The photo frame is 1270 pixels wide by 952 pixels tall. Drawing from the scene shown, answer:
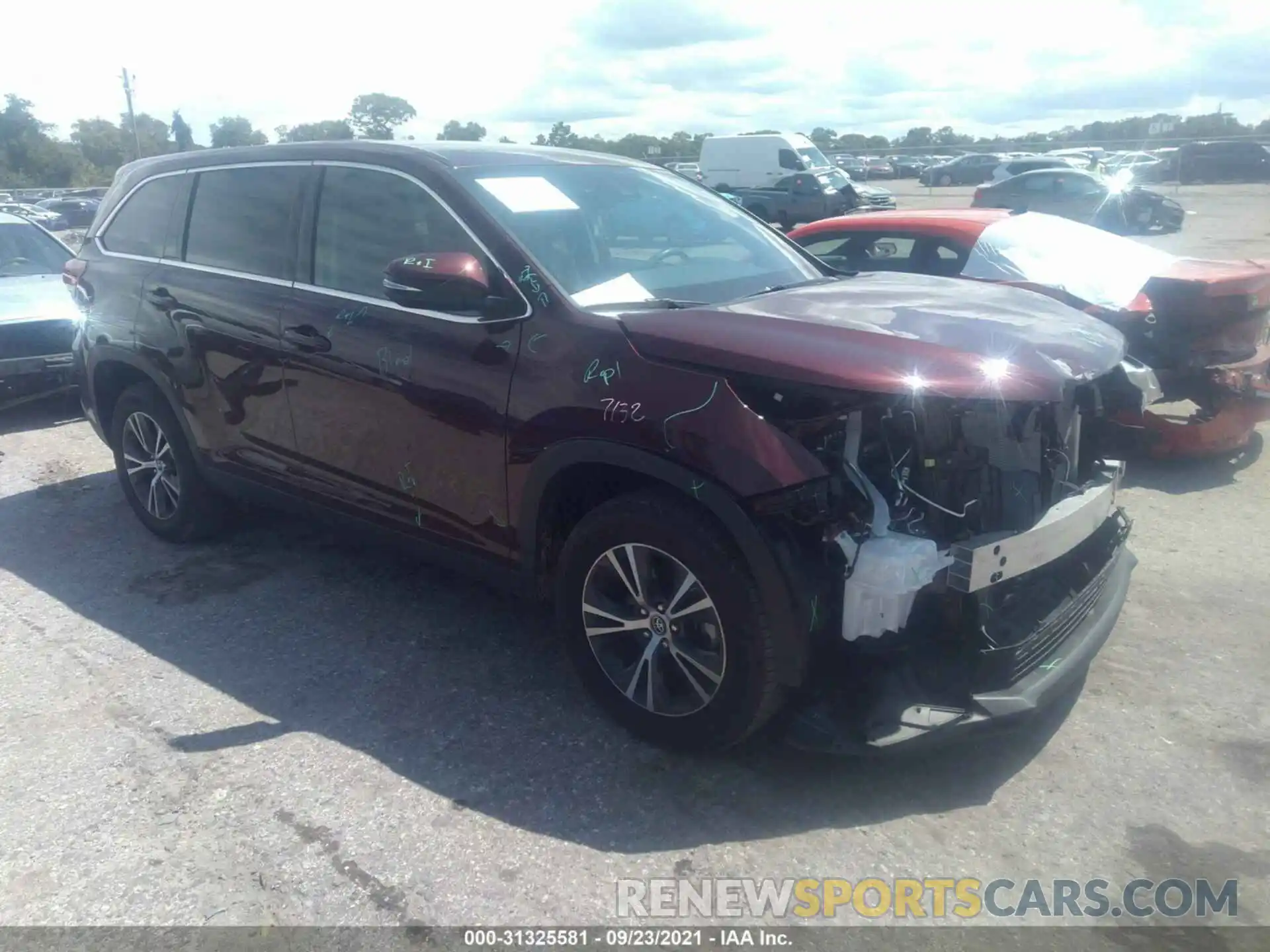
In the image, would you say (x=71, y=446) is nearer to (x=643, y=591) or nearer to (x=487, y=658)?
(x=487, y=658)

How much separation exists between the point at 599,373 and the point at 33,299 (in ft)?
23.0

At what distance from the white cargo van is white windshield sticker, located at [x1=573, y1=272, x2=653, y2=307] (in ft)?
92.2

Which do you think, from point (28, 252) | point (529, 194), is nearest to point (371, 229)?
point (529, 194)

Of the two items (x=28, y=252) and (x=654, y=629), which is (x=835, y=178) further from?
(x=654, y=629)

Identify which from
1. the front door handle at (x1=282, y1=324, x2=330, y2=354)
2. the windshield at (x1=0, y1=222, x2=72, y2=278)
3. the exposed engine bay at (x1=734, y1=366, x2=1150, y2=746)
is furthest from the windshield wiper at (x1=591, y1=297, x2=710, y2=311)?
the windshield at (x1=0, y1=222, x2=72, y2=278)

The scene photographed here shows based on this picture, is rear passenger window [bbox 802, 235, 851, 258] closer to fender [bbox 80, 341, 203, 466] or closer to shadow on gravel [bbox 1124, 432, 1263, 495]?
shadow on gravel [bbox 1124, 432, 1263, 495]

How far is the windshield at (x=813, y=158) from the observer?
105 feet

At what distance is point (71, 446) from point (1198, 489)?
7.48 m

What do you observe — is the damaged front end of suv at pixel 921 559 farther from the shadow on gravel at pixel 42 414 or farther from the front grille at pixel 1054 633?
the shadow on gravel at pixel 42 414

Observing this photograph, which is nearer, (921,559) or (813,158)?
(921,559)

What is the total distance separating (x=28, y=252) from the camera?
367 inches

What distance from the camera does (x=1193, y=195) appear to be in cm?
3647

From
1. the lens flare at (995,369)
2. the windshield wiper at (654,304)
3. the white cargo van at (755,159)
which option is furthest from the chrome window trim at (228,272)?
the white cargo van at (755,159)

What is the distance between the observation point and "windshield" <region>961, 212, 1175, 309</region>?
5859 mm
